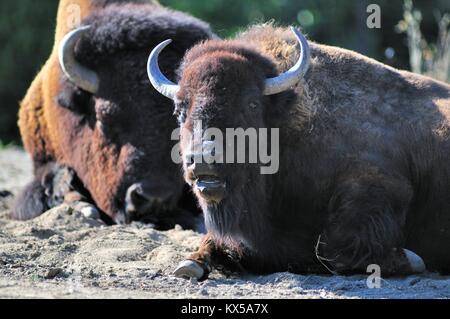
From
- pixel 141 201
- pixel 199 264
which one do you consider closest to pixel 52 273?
pixel 199 264

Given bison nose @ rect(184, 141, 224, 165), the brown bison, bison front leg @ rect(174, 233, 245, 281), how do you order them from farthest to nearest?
the brown bison → bison front leg @ rect(174, 233, 245, 281) → bison nose @ rect(184, 141, 224, 165)

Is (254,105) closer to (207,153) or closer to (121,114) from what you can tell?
(207,153)

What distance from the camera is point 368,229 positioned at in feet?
18.8

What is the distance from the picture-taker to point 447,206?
6.24 m

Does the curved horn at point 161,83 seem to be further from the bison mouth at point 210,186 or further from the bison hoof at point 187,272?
the bison hoof at point 187,272

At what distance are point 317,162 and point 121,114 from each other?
8.79 ft

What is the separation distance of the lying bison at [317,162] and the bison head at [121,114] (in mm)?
1700

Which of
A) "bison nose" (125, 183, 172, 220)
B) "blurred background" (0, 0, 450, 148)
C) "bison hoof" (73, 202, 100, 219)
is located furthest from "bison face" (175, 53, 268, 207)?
"blurred background" (0, 0, 450, 148)

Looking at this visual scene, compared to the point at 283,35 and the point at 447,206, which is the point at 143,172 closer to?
the point at 283,35

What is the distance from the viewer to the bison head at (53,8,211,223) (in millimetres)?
7910

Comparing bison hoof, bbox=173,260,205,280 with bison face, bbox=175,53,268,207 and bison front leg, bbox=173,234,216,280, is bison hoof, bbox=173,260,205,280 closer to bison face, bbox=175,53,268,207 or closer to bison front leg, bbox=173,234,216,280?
bison front leg, bbox=173,234,216,280

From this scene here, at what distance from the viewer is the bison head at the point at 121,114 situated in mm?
7910

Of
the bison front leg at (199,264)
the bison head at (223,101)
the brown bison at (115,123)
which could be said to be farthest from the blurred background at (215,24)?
the bison front leg at (199,264)
